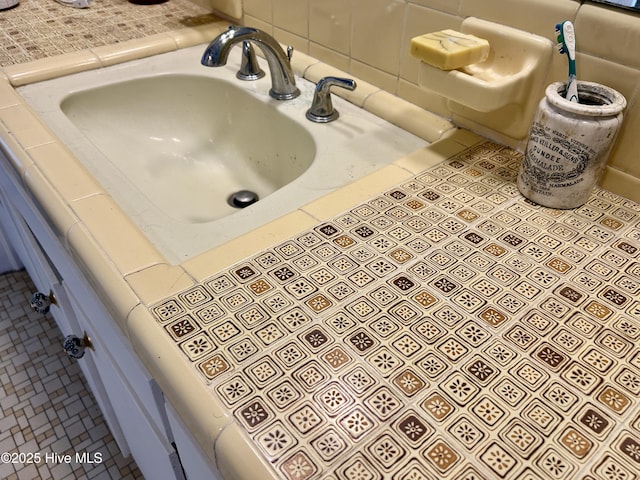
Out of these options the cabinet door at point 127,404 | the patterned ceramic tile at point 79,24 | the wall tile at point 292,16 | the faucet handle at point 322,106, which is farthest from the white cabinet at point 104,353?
the wall tile at point 292,16

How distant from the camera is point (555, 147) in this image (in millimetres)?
600

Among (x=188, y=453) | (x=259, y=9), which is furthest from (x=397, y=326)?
(x=259, y=9)

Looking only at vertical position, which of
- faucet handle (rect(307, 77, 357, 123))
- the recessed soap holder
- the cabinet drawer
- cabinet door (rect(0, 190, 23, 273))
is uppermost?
the recessed soap holder

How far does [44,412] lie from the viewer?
1.33 meters

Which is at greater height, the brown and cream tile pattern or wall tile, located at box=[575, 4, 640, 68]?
wall tile, located at box=[575, 4, 640, 68]

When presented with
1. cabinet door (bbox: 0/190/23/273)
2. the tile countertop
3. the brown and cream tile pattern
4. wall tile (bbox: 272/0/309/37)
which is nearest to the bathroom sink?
wall tile (bbox: 272/0/309/37)

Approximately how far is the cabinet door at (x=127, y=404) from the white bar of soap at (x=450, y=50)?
1.76 ft

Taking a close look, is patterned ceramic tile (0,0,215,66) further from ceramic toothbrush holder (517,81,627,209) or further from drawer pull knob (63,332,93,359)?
ceramic toothbrush holder (517,81,627,209)

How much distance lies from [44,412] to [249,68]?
1.01m

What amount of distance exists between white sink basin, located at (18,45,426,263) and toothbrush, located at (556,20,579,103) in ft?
0.81

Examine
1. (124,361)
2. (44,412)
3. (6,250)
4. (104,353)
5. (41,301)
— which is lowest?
(44,412)

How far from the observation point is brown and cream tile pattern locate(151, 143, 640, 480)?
406mm

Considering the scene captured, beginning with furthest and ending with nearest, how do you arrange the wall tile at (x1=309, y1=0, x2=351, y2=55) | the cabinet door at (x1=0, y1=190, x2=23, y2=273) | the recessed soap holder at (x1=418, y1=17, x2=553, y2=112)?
the cabinet door at (x1=0, y1=190, x2=23, y2=273)
the wall tile at (x1=309, y1=0, x2=351, y2=55)
the recessed soap holder at (x1=418, y1=17, x2=553, y2=112)

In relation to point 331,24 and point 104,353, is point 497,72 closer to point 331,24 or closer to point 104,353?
point 331,24
